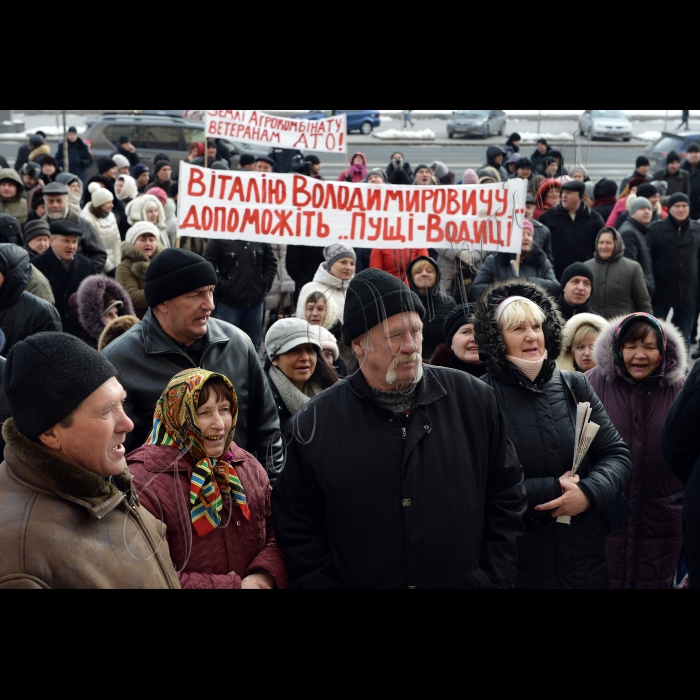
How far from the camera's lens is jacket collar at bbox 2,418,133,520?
198 centimetres

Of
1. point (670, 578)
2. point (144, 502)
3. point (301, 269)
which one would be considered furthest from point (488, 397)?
point (301, 269)

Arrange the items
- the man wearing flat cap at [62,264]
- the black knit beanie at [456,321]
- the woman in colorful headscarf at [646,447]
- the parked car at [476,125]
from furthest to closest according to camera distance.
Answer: the parked car at [476,125], the man wearing flat cap at [62,264], the black knit beanie at [456,321], the woman in colorful headscarf at [646,447]

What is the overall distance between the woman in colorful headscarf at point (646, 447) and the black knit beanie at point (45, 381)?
2391 millimetres

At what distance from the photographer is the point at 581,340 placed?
4559 mm

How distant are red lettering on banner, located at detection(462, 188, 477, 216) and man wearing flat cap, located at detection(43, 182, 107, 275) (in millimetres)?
3562

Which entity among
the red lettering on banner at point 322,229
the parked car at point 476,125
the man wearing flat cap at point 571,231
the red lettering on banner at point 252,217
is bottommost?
the red lettering on banner at point 322,229

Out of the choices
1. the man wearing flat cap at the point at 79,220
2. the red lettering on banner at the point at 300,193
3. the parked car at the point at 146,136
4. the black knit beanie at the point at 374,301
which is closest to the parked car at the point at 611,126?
the parked car at the point at 146,136

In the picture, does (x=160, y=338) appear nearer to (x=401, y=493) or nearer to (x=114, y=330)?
(x=114, y=330)

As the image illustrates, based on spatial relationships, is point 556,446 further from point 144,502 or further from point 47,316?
point 47,316

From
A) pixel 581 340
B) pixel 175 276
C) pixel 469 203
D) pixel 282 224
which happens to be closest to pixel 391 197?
pixel 469 203

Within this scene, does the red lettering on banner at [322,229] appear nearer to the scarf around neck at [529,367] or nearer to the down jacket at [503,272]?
the down jacket at [503,272]

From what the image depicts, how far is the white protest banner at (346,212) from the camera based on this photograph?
507 centimetres

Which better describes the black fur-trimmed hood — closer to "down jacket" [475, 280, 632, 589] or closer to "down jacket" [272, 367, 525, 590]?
"down jacket" [475, 280, 632, 589]

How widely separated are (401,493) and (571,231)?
5.79 metres
